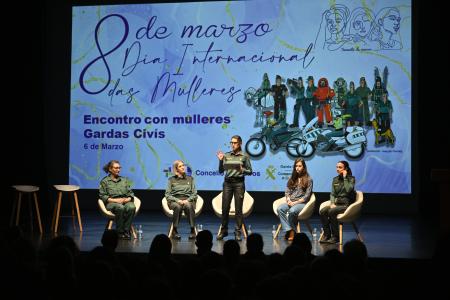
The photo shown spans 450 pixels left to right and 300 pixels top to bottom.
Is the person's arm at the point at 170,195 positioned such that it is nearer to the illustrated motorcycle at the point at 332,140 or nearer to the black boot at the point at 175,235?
the black boot at the point at 175,235

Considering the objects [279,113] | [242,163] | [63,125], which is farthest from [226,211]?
[63,125]

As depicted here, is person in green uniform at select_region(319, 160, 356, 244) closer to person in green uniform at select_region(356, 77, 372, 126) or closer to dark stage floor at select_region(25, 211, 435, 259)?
dark stage floor at select_region(25, 211, 435, 259)

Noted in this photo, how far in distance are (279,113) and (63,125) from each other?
12.0 ft

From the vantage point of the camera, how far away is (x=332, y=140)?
35.0 ft

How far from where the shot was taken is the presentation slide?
10.6 m

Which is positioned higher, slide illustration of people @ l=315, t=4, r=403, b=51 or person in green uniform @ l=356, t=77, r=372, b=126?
slide illustration of people @ l=315, t=4, r=403, b=51

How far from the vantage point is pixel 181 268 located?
11.5ft

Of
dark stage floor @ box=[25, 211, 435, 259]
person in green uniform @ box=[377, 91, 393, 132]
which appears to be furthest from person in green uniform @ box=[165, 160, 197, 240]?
person in green uniform @ box=[377, 91, 393, 132]

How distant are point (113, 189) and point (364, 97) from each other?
4222mm

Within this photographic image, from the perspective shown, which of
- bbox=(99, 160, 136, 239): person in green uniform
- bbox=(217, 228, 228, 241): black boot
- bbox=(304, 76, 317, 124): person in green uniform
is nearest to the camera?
bbox=(217, 228, 228, 241): black boot

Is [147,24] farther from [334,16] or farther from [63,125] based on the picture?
[334,16]

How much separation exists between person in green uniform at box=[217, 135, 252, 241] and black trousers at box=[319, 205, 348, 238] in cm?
98

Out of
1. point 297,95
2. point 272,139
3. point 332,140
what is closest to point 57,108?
point 272,139

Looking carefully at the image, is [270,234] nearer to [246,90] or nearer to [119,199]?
[119,199]
